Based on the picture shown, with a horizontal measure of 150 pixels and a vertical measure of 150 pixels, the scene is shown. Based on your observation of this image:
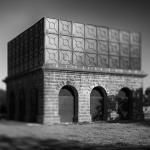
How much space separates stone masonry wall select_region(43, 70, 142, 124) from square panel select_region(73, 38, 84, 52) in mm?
2127

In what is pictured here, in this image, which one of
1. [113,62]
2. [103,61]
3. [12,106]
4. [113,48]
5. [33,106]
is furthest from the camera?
[12,106]

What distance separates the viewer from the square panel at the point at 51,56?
21.1 meters

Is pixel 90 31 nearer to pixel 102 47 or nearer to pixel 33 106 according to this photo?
pixel 102 47

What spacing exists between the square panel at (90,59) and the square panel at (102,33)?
1893mm

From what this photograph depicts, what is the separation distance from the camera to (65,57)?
72.1 ft

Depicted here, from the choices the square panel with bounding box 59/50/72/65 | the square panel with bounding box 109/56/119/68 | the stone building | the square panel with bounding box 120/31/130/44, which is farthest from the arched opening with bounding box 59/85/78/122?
the square panel with bounding box 120/31/130/44

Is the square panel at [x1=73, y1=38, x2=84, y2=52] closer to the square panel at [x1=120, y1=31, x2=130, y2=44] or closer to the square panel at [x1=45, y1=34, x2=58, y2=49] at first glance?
the square panel at [x1=45, y1=34, x2=58, y2=49]

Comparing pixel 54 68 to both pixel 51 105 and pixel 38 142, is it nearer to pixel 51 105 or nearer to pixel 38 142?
pixel 51 105

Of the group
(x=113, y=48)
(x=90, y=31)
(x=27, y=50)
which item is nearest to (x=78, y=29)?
(x=90, y=31)

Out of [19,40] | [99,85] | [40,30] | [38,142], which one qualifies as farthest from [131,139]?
[19,40]

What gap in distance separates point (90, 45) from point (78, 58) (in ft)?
5.93

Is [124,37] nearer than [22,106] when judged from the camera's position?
No

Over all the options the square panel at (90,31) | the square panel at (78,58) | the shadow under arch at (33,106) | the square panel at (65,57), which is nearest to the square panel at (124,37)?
the square panel at (90,31)

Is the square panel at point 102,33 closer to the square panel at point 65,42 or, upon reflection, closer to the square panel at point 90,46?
the square panel at point 90,46
